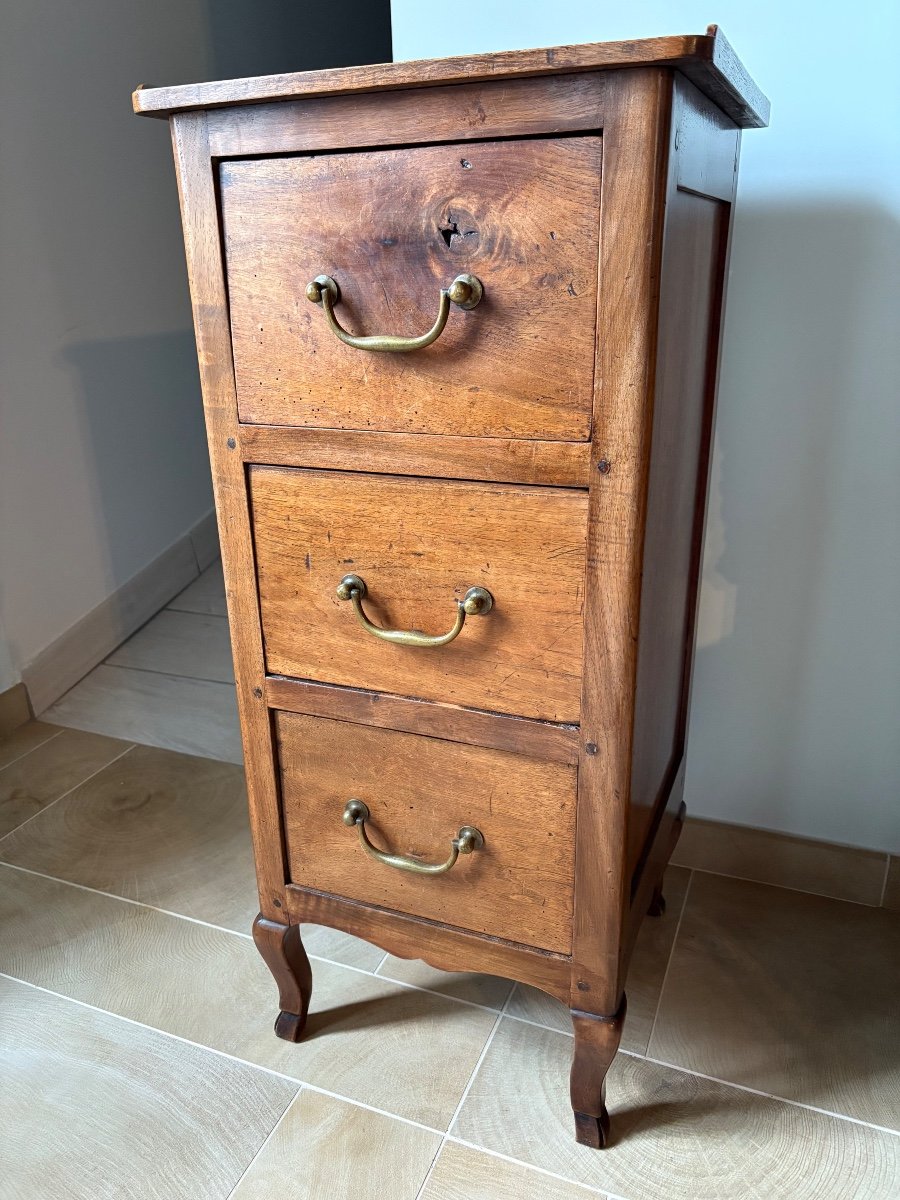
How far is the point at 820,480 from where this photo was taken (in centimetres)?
116

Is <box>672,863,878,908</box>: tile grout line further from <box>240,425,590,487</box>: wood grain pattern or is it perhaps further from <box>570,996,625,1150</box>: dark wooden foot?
<box>240,425,590,487</box>: wood grain pattern

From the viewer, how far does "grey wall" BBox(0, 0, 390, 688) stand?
1.68m

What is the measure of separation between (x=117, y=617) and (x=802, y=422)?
1.44 metres

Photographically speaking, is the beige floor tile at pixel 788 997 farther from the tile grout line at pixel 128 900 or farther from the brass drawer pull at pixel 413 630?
the brass drawer pull at pixel 413 630

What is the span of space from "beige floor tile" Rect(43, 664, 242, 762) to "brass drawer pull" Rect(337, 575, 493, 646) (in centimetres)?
92

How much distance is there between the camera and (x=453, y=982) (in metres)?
1.18

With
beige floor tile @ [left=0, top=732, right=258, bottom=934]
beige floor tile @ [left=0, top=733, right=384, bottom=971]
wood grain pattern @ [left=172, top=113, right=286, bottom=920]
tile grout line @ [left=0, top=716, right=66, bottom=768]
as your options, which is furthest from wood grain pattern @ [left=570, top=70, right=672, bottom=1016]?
tile grout line @ [left=0, top=716, right=66, bottom=768]

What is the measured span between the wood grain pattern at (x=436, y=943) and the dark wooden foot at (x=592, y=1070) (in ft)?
0.13


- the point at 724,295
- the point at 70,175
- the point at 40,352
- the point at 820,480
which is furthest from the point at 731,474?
the point at 70,175

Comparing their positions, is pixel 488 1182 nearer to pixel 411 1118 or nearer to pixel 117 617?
pixel 411 1118

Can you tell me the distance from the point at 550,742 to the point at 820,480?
567mm

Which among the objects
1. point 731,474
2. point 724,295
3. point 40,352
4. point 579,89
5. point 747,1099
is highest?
point 579,89

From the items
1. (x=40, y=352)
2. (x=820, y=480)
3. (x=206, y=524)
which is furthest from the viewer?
(x=206, y=524)

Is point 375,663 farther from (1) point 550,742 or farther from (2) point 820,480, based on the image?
(2) point 820,480
